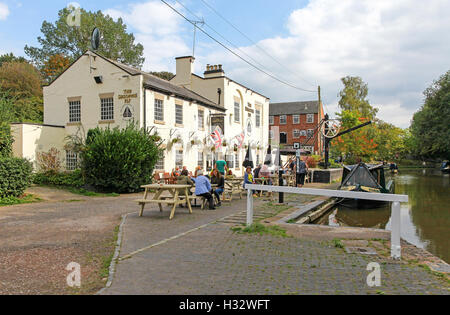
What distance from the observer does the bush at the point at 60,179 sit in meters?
17.6

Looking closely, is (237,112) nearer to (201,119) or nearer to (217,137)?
(201,119)

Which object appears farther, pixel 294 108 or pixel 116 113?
pixel 294 108

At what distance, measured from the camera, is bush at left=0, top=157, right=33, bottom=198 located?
12.7 m

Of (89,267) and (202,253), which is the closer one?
(89,267)

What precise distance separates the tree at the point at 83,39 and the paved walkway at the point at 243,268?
38289mm

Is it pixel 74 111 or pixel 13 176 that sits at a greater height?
pixel 74 111

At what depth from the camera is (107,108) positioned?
20141 mm

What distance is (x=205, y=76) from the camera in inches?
1164

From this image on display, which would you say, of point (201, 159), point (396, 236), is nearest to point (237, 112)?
point (201, 159)

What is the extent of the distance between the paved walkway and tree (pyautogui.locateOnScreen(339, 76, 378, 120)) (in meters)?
53.1

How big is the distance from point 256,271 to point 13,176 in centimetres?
1182

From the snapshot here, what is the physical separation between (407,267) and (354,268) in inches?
36.1
